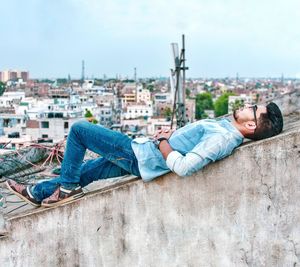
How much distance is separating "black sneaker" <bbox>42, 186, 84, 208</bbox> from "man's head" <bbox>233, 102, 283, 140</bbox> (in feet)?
2.93

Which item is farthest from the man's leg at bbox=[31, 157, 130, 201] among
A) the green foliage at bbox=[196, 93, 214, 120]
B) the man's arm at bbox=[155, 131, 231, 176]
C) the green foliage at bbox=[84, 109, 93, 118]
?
the green foliage at bbox=[196, 93, 214, 120]

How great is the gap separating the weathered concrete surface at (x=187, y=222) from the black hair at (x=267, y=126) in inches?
4.2

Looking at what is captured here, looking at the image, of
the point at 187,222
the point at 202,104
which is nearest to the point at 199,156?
the point at 187,222

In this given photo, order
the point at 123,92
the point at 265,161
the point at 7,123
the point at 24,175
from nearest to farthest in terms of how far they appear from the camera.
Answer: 1. the point at 265,161
2. the point at 24,175
3. the point at 7,123
4. the point at 123,92

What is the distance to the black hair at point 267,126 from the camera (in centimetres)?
263

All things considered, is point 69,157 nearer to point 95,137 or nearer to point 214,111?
point 95,137

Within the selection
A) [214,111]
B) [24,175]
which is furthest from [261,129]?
[214,111]

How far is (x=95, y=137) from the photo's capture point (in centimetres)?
290

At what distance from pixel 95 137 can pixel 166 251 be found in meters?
0.71

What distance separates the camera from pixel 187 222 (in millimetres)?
2553

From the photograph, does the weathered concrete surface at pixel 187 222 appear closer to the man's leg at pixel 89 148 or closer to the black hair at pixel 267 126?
the black hair at pixel 267 126

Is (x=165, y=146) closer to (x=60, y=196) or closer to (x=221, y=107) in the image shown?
(x=60, y=196)

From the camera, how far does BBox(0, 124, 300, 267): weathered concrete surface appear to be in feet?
8.04

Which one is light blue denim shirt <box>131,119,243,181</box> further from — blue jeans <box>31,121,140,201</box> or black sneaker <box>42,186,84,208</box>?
black sneaker <box>42,186,84,208</box>
